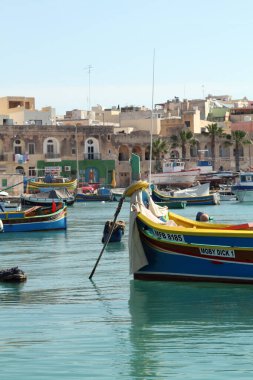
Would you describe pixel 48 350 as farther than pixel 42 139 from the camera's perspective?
No

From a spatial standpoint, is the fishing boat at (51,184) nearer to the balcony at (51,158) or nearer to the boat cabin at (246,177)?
the balcony at (51,158)

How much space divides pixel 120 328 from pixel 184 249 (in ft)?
15.2

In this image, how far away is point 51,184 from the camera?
89438 mm

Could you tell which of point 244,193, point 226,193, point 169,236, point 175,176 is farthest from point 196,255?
point 175,176

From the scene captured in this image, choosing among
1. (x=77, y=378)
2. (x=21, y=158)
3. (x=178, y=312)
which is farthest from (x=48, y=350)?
(x=21, y=158)

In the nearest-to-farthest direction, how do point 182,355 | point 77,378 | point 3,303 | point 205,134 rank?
point 77,378
point 182,355
point 3,303
point 205,134

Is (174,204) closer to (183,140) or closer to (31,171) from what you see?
(31,171)

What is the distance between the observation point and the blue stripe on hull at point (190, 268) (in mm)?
23656

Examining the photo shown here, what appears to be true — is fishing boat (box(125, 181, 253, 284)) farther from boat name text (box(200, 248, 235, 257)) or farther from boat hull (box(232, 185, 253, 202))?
boat hull (box(232, 185, 253, 202))

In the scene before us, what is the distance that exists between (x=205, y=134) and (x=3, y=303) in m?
85.4

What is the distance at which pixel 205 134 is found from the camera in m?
107

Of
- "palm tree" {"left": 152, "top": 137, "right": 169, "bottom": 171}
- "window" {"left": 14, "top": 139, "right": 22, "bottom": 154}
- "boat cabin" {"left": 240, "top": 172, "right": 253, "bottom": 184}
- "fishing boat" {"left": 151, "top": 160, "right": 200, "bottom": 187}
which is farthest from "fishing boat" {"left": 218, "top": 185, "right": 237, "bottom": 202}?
"window" {"left": 14, "top": 139, "right": 22, "bottom": 154}

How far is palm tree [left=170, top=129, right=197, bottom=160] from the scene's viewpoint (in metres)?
105

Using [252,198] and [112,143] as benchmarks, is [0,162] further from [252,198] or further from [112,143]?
[252,198]
